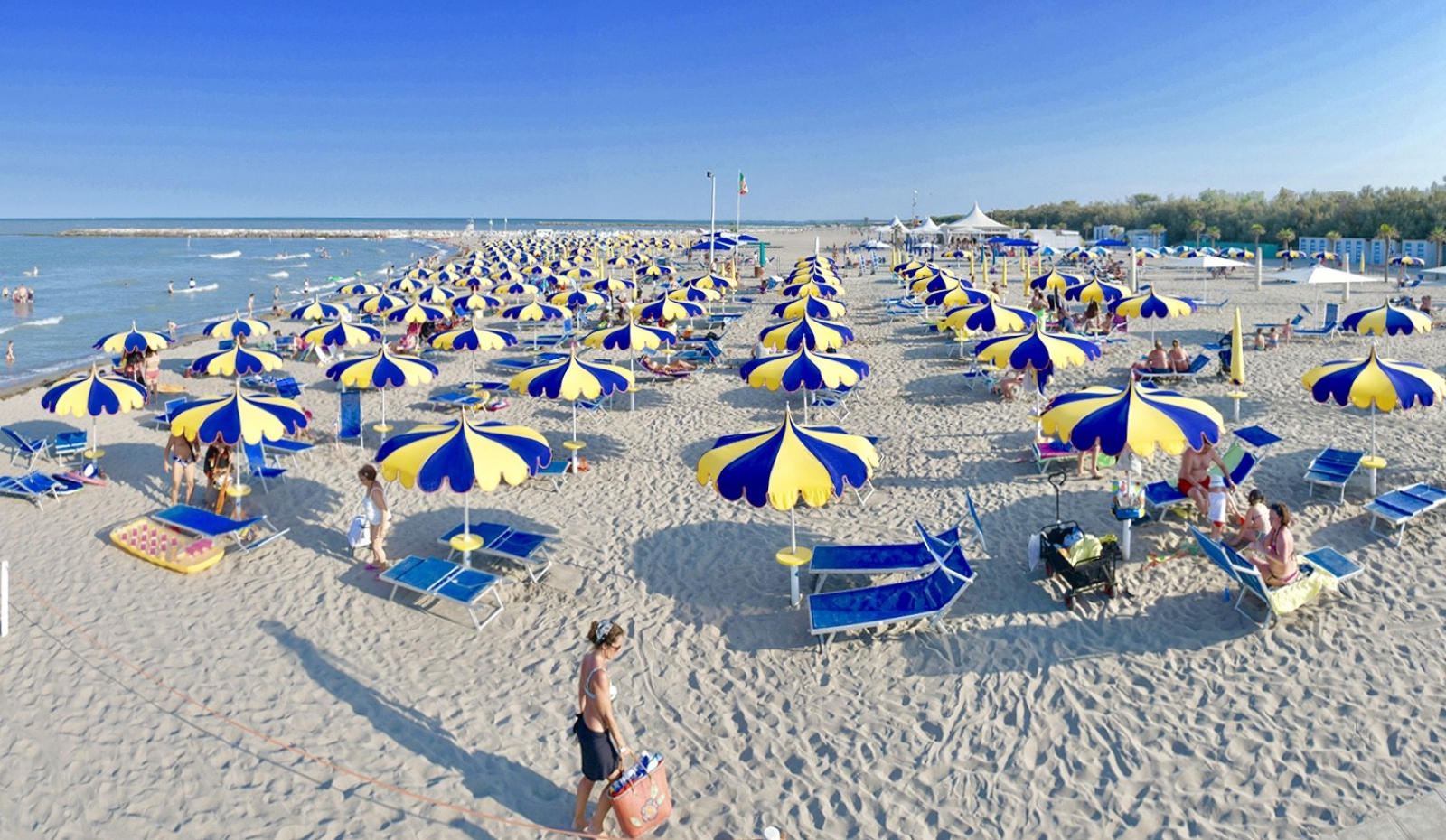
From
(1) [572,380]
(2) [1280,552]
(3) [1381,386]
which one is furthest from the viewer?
(1) [572,380]

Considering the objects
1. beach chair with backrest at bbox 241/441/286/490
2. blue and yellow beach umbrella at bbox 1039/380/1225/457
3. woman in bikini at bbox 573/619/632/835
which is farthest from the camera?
beach chair with backrest at bbox 241/441/286/490

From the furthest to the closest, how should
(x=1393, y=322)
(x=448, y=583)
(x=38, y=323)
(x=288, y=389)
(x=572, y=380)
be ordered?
(x=38, y=323) < (x=288, y=389) < (x=1393, y=322) < (x=572, y=380) < (x=448, y=583)

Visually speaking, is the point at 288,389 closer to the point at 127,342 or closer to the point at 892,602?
the point at 127,342

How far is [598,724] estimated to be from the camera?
4309 mm

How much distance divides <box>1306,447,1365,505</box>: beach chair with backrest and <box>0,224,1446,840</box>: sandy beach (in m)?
0.24

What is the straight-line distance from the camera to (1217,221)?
5734 cm

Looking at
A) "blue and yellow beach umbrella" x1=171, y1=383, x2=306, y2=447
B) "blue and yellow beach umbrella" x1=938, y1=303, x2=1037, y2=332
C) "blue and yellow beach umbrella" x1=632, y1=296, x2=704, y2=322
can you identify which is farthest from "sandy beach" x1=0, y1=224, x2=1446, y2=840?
"blue and yellow beach umbrella" x1=632, y1=296, x2=704, y2=322

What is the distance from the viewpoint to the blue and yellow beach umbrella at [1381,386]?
7.57 m

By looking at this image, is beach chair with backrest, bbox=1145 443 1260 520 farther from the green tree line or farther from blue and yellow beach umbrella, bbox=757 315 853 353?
the green tree line

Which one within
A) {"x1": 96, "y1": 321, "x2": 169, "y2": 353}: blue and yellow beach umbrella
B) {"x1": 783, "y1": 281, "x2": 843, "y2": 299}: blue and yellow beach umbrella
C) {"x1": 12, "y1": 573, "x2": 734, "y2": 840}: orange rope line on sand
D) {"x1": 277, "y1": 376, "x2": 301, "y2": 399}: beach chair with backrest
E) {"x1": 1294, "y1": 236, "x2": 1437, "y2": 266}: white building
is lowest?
{"x1": 12, "y1": 573, "x2": 734, "y2": 840}: orange rope line on sand

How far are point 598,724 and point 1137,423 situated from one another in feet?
15.9

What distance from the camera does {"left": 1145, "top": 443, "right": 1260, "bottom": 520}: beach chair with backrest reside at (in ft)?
25.9

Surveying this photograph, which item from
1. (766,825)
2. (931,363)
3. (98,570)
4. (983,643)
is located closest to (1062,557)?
(983,643)

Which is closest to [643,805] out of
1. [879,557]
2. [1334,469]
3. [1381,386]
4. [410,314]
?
[879,557]
